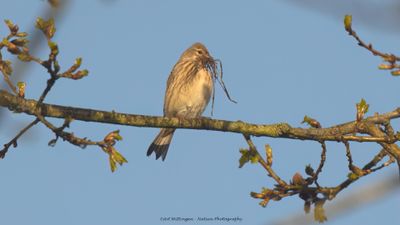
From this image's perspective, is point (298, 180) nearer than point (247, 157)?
Yes

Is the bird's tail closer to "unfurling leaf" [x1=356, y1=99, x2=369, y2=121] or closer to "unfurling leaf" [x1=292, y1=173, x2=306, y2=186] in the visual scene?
"unfurling leaf" [x1=356, y1=99, x2=369, y2=121]

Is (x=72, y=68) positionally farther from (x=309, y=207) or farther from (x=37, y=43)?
(x=37, y=43)

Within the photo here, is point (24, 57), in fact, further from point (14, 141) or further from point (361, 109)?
point (361, 109)

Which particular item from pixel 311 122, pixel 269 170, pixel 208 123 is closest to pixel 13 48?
pixel 208 123

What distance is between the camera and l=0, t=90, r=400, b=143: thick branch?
4656mm

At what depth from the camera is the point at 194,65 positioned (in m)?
12.0

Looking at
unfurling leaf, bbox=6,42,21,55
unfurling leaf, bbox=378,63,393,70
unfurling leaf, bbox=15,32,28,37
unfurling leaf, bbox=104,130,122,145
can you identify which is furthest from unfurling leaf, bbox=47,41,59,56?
unfurling leaf, bbox=378,63,393,70

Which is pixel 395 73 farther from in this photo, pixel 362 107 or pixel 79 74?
pixel 79 74

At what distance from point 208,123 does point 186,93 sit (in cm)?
627

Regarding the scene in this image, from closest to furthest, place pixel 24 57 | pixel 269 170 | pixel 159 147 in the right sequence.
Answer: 1. pixel 24 57
2. pixel 269 170
3. pixel 159 147

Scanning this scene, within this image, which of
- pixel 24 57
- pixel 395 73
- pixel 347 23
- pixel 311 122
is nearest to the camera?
pixel 24 57

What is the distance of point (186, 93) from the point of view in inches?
455

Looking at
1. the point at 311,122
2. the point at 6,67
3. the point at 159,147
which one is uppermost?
the point at 159,147

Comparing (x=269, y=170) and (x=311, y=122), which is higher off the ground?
(x=311, y=122)
